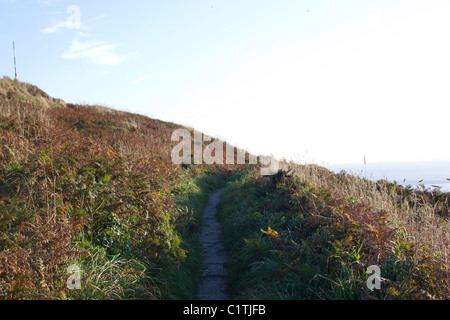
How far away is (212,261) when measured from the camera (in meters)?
6.60

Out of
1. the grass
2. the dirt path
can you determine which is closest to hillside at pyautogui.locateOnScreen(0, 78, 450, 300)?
the grass

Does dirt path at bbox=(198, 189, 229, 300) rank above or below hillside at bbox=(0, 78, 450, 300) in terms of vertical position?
below

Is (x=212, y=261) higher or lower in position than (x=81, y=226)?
lower

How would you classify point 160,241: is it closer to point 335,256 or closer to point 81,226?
point 81,226

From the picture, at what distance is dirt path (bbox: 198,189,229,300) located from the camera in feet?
17.4

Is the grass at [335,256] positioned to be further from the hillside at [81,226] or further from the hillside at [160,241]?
the hillside at [81,226]

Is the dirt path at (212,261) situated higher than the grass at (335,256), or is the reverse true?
the grass at (335,256)

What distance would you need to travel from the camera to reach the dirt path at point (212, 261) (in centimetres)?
529

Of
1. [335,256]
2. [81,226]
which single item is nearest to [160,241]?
[81,226]

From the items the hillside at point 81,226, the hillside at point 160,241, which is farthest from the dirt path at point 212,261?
the hillside at point 81,226

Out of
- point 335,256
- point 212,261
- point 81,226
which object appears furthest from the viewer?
point 212,261

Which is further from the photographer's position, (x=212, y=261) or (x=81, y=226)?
(x=212, y=261)

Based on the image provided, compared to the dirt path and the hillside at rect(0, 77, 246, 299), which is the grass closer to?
the dirt path

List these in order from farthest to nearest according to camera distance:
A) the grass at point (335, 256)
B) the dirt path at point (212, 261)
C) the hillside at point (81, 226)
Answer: the dirt path at point (212, 261) < the grass at point (335, 256) < the hillside at point (81, 226)
